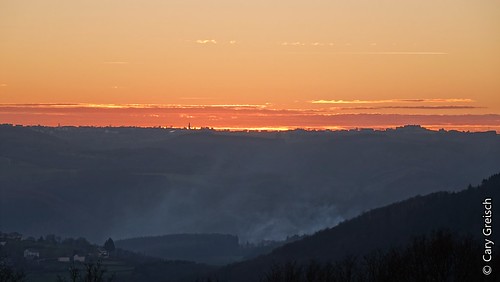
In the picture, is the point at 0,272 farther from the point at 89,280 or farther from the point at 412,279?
the point at 412,279

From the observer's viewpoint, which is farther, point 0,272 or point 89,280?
point 0,272

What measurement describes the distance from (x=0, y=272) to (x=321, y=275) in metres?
29.8

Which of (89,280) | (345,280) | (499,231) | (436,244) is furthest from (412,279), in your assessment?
(499,231)

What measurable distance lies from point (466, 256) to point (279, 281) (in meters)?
23.1

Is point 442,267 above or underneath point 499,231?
underneath

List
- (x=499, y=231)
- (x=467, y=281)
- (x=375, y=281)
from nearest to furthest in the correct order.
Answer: (x=467, y=281) → (x=375, y=281) → (x=499, y=231)

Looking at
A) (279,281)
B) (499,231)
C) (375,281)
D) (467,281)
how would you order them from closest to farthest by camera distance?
(467,281)
(375,281)
(279,281)
(499,231)

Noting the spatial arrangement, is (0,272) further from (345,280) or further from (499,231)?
(499,231)

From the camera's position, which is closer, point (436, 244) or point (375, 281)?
point (436, 244)

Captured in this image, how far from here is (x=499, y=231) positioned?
19075 centimetres

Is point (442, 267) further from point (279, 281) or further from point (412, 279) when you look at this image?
point (279, 281)

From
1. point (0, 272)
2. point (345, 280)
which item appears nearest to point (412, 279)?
point (345, 280)

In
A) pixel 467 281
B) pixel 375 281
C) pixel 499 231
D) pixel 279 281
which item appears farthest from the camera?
pixel 499 231

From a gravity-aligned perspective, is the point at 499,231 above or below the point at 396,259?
above
